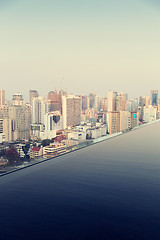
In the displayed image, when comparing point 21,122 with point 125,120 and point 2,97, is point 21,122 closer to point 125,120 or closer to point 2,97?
point 125,120

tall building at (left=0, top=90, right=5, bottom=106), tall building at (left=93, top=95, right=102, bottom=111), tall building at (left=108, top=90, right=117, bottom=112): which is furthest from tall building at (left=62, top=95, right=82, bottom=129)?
tall building at (left=93, top=95, right=102, bottom=111)

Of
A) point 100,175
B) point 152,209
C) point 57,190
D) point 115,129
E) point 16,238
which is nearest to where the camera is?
point 16,238

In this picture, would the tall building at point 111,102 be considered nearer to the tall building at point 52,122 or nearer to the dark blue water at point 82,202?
the tall building at point 52,122

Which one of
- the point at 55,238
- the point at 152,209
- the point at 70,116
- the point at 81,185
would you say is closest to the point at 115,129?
the point at 70,116

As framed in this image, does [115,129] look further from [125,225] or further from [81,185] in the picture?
[125,225]

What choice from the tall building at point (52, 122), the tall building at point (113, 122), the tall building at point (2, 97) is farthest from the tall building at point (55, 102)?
the tall building at point (113, 122)

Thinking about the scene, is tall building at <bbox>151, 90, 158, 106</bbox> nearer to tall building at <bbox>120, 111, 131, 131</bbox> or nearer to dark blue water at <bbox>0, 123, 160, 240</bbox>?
tall building at <bbox>120, 111, 131, 131</bbox>
